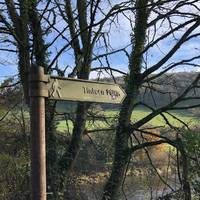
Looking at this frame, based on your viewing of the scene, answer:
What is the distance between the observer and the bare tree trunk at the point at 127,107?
10.2m

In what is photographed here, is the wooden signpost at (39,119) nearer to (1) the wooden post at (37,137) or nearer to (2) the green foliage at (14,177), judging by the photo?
(1) the wooden post at (37,137)

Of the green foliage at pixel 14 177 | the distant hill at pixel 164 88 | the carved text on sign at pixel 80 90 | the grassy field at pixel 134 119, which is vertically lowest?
the green foliage at pixel 14 177

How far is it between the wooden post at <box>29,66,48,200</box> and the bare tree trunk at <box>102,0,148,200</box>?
5.89 m

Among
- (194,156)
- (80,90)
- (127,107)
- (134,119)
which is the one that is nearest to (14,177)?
(134,119)

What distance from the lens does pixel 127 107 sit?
34.6 ft

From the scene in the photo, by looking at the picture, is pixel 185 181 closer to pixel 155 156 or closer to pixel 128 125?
pixel 128 125

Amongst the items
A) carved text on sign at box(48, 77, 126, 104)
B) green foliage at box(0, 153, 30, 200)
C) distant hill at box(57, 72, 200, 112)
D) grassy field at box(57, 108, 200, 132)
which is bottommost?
green foliage at box(0, 153, 30, 200)

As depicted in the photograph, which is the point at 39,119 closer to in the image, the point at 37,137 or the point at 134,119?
the point at 37,137

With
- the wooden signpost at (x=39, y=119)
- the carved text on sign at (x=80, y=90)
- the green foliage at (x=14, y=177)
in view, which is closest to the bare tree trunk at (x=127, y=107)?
the green foliage at (x=14, y=177)

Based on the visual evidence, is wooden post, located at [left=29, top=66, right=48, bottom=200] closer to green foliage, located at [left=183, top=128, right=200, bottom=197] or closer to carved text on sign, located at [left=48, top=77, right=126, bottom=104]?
carved text on sign, located at [left=48, top=77, right=126, bottom=104]

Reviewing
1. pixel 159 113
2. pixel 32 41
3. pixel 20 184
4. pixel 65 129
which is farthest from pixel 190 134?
pixel 20 184

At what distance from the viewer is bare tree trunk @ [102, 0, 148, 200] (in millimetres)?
10188

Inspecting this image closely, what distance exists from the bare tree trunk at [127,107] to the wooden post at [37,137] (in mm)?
5889

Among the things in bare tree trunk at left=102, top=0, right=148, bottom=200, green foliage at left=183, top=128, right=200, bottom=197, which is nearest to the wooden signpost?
green foliage at left=183, top=128, right=200, bottom=197
